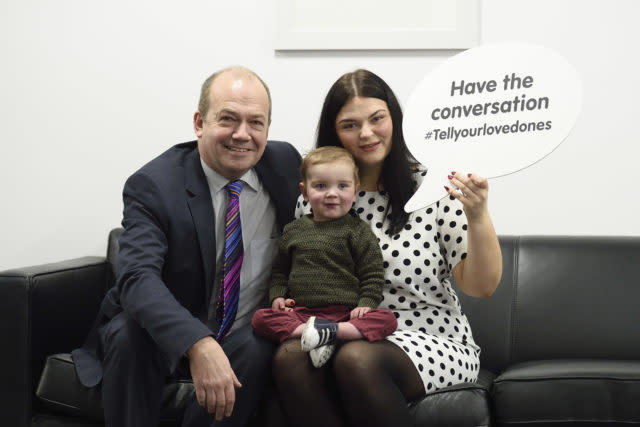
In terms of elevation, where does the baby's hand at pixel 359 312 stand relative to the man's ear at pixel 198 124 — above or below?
below

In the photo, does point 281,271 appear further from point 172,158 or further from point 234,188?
point 172,158

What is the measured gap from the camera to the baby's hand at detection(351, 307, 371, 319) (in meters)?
1.52

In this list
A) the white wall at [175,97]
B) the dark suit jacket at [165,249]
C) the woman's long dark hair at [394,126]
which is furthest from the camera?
the white wall at [175,97]

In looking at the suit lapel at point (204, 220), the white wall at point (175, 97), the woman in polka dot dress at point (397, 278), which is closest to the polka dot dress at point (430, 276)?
the woman in polka dot dress at point (397, 278)

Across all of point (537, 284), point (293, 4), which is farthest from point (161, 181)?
point (537, 284)

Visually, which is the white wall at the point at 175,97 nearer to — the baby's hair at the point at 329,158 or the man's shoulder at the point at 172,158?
the man's shoulder at the point at 172,158

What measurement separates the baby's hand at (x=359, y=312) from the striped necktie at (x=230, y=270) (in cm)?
36

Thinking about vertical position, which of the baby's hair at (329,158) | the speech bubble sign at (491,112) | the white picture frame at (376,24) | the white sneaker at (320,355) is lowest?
the white sneaker at (320,355)

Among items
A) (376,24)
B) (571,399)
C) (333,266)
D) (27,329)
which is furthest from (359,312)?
(376,24)

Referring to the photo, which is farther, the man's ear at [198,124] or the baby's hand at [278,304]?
the man's ear at [198,124]

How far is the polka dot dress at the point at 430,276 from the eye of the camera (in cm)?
165

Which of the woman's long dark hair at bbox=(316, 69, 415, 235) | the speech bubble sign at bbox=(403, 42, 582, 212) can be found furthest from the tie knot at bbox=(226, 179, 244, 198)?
the speech bubble sign at bbox=(403, 42, 582, 212)

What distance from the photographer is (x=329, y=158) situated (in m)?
1.64

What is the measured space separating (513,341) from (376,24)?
124cm
